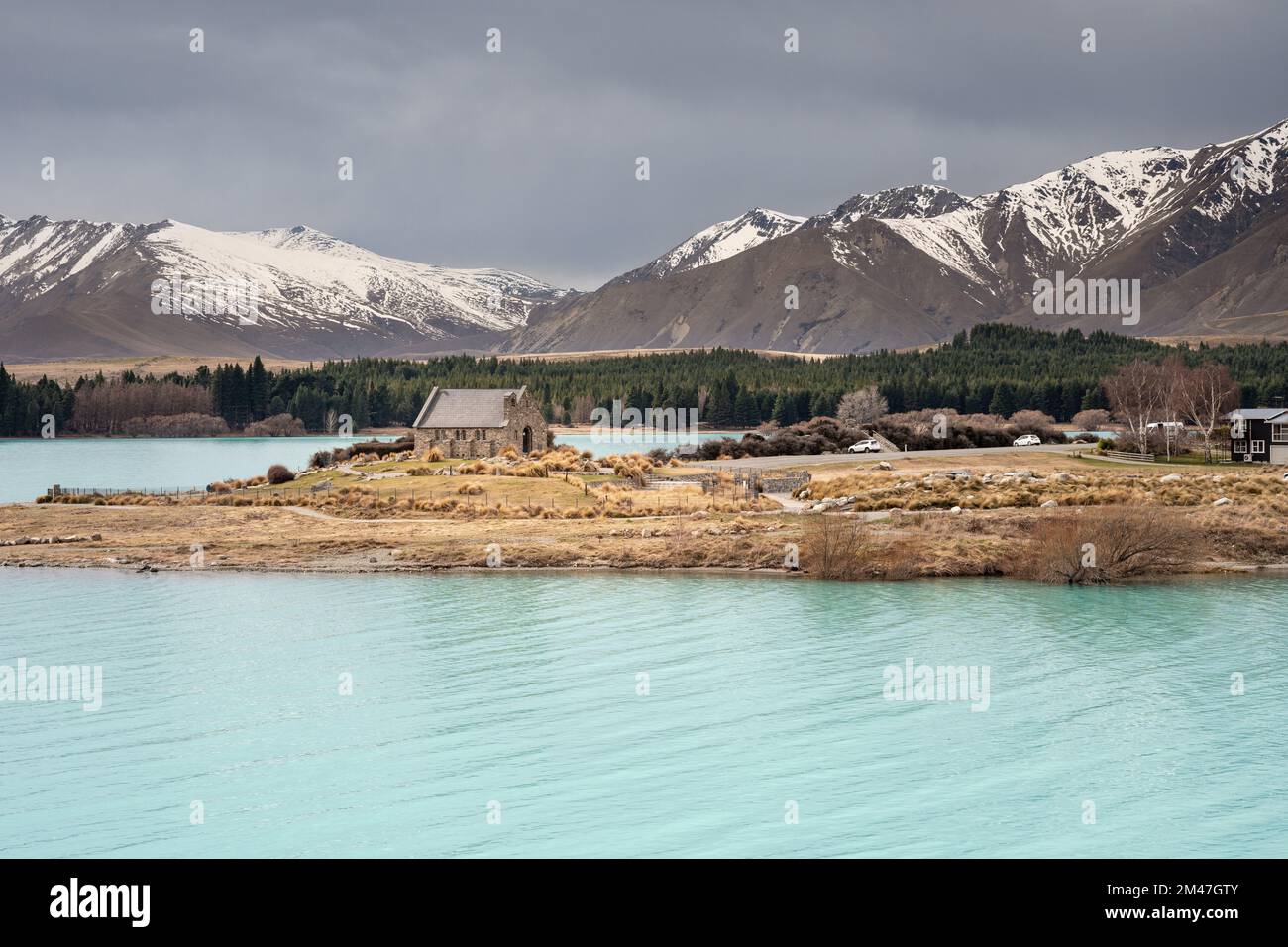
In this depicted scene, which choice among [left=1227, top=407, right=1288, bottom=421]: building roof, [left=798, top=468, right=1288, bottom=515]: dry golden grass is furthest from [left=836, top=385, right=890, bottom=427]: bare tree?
[left=798, top=468, right=1288, bottom=515]: dry golden grass

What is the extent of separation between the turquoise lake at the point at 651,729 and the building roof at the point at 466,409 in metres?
43.8

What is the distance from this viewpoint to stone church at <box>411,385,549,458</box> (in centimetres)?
8125

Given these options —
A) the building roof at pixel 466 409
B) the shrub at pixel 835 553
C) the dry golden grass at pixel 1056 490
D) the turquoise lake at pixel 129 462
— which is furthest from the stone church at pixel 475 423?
the shrub at pixel 835 553

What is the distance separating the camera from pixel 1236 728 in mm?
23062

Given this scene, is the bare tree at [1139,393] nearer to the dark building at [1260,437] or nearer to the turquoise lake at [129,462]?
the dark building at [1260,437]

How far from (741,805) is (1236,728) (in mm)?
10804

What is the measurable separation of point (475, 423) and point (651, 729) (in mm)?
60267

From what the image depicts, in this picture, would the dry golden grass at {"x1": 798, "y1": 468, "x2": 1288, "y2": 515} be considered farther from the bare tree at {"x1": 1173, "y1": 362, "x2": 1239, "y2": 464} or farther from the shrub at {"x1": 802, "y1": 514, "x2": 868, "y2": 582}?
the bare tree at {"x1": 1173, "y1": 362, "x2": 1239, "y2": 464}

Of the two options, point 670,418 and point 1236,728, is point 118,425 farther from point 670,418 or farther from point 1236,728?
point 1236,728

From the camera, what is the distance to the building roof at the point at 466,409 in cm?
8188

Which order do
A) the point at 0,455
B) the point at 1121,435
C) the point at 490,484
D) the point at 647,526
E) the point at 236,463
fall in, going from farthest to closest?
1. the point at 0,455
2. the point at 236,463
3. the point at 1121,435
4. the point at 490,484
5. the point at 647,526

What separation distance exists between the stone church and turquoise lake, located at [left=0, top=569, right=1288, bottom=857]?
4294 cm

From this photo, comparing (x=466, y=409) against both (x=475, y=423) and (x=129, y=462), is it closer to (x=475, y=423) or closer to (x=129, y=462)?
(x=475, y=423)
